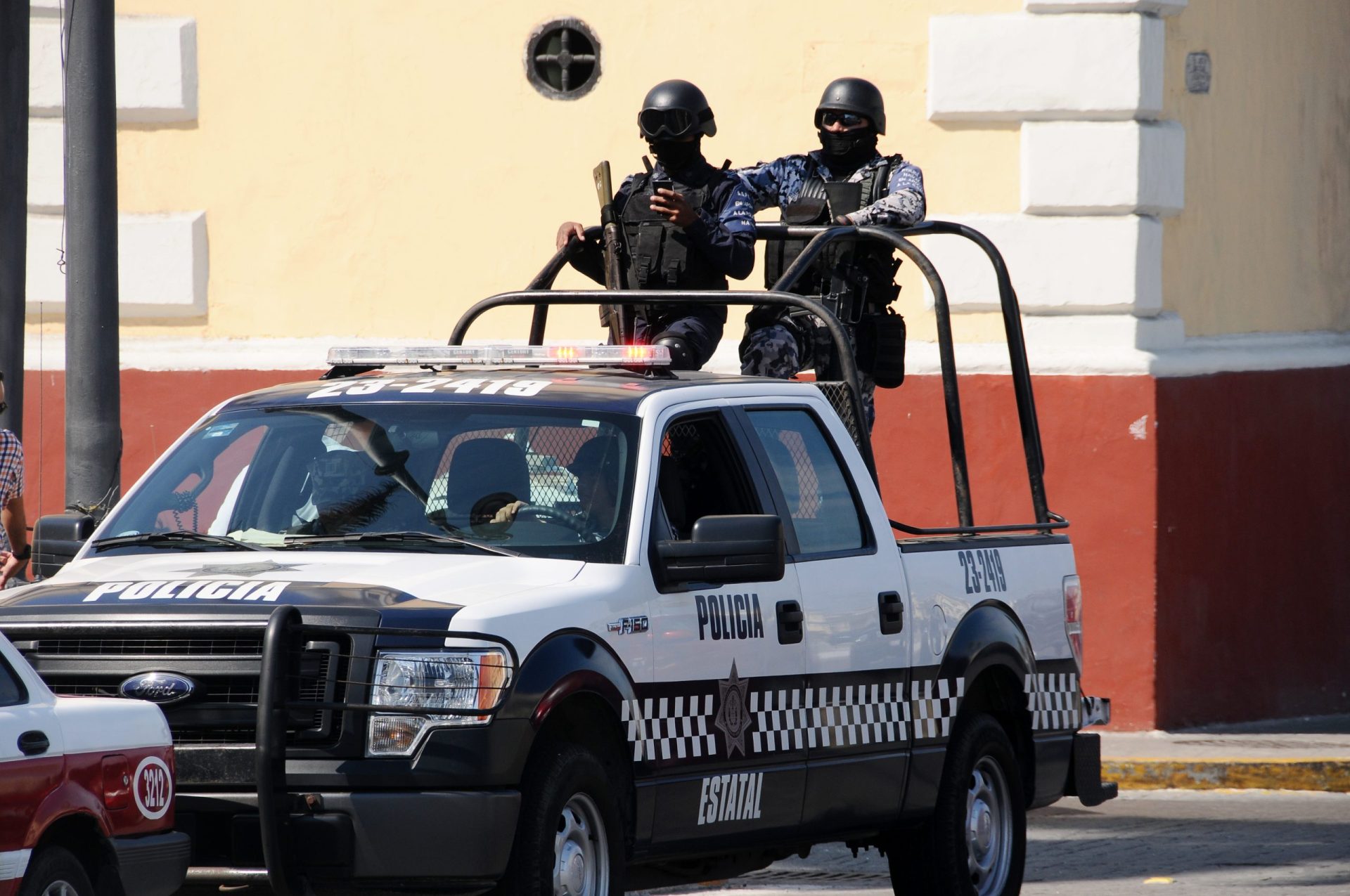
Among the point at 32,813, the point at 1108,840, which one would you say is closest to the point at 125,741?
the point at 32,813

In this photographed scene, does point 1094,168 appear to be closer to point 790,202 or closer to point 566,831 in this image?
point 790,202

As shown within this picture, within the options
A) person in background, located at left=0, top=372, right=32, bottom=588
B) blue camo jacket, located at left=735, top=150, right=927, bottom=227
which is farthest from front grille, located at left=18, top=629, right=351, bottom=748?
person in background, located at left=0, top=372, right=32, bottom=588

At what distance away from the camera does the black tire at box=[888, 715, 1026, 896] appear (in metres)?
7.65

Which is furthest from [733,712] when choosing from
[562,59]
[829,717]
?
[562,59]

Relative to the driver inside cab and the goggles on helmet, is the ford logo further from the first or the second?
the goggles on helmet

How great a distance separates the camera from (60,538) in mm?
6602

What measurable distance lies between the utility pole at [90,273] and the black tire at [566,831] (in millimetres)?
3974

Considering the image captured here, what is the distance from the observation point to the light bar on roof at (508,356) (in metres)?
7.07

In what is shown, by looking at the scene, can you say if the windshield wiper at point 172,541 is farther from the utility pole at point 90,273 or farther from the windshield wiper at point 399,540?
the utility pole at point 90,273

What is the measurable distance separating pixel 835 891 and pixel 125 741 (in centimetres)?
412

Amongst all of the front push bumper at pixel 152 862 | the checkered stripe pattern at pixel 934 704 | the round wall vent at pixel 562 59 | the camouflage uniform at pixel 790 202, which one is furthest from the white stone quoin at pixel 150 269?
the front push bumper at pixel 152 862

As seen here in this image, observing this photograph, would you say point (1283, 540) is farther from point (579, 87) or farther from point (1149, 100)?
point (579, 87)

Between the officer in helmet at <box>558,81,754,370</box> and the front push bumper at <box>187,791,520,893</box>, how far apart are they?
3273mm

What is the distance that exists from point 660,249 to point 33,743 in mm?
4240
